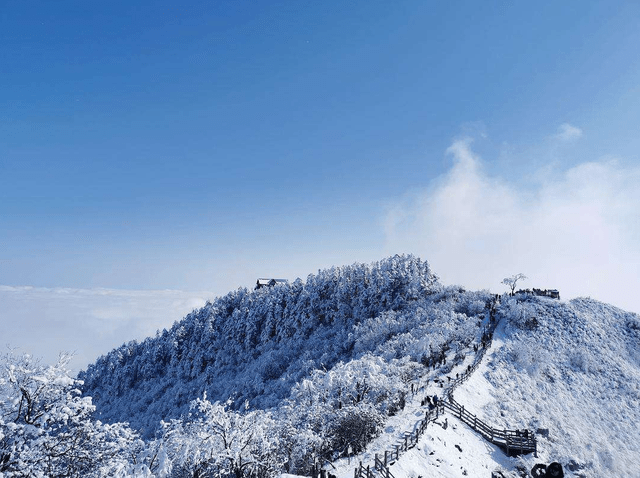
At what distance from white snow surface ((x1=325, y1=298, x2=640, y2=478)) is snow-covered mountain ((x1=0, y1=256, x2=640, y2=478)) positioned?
168 millimetres

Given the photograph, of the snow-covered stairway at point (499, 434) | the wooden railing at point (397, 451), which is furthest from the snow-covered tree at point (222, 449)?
the snow-covered stairway at point (499, 434)

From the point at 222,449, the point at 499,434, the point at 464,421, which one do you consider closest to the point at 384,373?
the point at 464,421

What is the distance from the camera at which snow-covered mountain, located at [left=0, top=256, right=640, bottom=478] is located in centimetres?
2075

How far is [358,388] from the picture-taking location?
106 feet

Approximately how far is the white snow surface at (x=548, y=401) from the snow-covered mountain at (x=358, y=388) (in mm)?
168

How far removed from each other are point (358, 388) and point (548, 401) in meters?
22.9

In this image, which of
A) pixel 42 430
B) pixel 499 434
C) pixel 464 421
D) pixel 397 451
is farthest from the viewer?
pixel 464 421

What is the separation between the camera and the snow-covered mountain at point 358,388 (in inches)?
817

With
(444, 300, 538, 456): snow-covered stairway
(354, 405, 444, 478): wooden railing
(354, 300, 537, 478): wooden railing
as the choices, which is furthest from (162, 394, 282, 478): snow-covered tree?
(444, 300, 538, 456): snow-covered stairway

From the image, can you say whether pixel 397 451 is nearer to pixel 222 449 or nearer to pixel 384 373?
pixel 222 449

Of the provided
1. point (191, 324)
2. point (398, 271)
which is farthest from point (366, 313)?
point (191, 324)

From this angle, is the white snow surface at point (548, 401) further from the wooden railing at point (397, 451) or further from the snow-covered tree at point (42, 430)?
the snow-covered tree at point (42, 430)

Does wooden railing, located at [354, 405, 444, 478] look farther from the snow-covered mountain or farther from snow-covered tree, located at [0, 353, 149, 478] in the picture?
snow-covered tree, located at [0, 353, 149, 478]

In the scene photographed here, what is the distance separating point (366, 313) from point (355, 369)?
39990 mm
